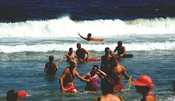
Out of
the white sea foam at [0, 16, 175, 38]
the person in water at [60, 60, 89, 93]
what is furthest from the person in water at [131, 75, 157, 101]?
the white sea foam at [0, 16, 175, 38]

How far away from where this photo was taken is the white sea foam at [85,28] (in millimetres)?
31969

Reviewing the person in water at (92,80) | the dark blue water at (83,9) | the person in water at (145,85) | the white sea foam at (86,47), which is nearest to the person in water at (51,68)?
the person in water at (92,80)

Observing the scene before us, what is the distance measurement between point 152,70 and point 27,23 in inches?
736

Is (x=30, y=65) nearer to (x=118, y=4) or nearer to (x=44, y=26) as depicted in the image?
(x=44, y=26)

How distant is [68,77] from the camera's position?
1299cm

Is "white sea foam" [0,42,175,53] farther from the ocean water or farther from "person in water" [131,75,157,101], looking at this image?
"person in water" [131,75,157,101]

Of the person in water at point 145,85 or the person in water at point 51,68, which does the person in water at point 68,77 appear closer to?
the person in water at point 51,68

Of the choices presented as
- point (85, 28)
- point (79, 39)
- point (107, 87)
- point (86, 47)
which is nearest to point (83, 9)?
point (85, 28)

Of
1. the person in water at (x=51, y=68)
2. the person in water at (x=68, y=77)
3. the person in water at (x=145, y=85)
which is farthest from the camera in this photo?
the person in water at (x=51, y=68)

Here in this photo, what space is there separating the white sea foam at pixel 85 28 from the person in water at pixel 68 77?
729 inches

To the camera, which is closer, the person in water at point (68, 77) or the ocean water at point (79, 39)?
the person in water at point (68, 77)

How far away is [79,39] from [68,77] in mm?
16140

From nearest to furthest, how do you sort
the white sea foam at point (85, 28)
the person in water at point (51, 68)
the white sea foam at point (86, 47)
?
the person in water at point (51, 68) → the white sea foam at point (86, 47) → the white sea foam at point (85, 28)

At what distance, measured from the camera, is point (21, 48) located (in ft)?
79.7
